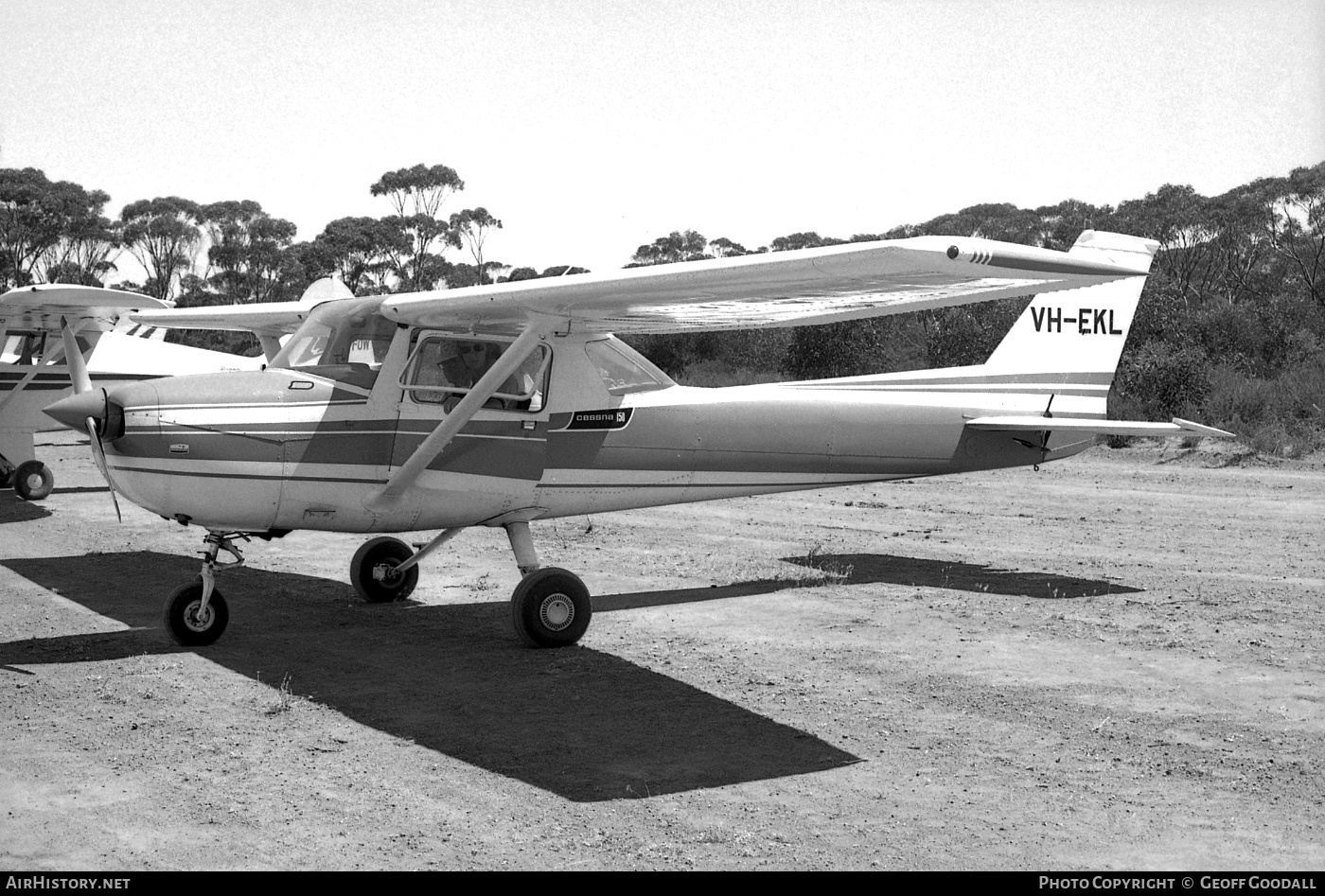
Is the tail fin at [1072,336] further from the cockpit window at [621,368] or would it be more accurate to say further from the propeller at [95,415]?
the propeller at [95,415]

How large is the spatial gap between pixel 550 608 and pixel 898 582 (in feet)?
11.9

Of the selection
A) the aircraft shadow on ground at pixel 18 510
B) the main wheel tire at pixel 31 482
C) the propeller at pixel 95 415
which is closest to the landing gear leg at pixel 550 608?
the propeller at pixel 95 415

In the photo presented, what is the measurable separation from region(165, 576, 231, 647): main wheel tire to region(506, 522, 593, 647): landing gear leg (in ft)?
6.40

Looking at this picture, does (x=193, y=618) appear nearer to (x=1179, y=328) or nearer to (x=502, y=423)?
(x=502, y=423)

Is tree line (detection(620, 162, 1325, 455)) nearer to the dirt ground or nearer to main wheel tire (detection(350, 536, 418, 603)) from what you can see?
the dirt ground

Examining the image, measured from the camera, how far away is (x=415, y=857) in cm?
460

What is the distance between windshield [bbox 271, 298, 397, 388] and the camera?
26.8 ft

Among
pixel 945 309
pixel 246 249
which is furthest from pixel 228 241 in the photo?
pixel 945 309

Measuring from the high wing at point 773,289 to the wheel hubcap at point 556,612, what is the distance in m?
1.83

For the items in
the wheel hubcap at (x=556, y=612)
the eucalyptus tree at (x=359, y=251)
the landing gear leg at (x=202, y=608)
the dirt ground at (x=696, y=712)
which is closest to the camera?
the dirt ground at (x=696, y=712)

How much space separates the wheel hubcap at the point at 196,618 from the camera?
26.7 feet

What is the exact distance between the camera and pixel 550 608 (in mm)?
8227

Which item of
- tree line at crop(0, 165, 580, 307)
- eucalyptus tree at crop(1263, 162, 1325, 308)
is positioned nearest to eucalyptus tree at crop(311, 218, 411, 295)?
tree line at crop(0, 165, 580, 307)

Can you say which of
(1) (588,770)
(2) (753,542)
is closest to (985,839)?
(1) (588,770)
